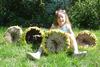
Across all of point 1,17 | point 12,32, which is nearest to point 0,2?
point 1,17

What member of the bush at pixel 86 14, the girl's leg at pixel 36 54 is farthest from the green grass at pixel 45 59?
the bush at pixel 86 14

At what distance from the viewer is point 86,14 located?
1202 centimetres

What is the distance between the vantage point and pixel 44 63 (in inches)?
299

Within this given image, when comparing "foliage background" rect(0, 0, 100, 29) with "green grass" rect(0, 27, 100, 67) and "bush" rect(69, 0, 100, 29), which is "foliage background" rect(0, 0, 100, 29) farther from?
"green grass" rect(0, 27, 100, 67)

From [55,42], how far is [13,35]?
1208mm

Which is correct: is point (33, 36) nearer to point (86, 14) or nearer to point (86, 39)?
point (86, 39)

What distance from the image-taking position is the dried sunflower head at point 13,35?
8719 millimetres

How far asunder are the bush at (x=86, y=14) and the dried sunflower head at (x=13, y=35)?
342 centimetres

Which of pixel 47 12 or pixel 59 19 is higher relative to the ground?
pixel 59 19

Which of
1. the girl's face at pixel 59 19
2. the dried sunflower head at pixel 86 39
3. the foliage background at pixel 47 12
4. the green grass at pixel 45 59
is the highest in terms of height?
the girl's face at pixel 59 19

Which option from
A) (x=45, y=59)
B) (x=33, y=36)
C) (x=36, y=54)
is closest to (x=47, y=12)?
(x=33, y=36)

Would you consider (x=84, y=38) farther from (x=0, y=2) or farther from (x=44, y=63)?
(x=0, y=2)

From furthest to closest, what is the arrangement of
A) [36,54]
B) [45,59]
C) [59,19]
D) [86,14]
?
[86,14], [59,19], [36,54], [45,59]

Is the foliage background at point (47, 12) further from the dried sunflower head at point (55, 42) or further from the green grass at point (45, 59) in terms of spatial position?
the dried sunflower head at point (55, 42)
